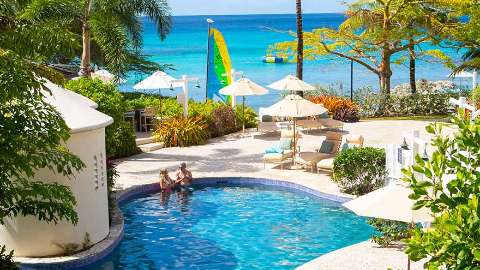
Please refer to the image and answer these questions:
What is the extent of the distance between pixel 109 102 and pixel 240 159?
4699 millimetres

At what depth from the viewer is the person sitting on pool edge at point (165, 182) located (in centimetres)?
1789

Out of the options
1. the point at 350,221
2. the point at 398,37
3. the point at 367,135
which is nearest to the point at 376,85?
the point at 398,37

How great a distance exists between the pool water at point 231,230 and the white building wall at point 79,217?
0.70 meters

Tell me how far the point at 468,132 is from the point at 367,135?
65.3ft

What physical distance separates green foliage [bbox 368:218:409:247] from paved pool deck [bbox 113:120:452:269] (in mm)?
233

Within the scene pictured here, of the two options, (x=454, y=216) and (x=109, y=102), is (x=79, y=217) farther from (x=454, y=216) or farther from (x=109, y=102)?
(x=454, y=216)

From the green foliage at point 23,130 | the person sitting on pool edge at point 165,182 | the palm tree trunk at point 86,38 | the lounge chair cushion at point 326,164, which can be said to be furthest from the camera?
the palm tree trunk at point 86,38

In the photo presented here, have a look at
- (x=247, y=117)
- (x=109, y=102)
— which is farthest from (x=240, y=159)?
(x=247, y=117)

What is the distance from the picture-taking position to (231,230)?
14930mm

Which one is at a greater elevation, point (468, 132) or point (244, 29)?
point (244, 29)

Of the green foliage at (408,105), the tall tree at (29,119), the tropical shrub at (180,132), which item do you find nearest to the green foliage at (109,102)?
the tropical shrub at (180,132)

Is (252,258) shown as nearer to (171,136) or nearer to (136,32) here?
(171,136)

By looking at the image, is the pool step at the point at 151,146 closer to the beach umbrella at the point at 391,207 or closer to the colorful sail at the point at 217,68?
the colorful sail at the point at 217,68

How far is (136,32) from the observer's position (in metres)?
25.7
